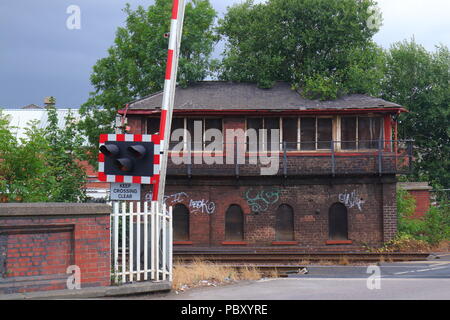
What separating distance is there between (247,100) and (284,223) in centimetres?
541

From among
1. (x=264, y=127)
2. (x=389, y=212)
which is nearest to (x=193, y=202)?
(x=264, y=127)

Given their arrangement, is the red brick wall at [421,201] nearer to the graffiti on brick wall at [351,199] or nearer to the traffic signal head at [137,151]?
the graffiti on brick wall at [351,199]

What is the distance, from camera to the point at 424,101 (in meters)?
36.0

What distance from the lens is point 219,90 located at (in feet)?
87.6

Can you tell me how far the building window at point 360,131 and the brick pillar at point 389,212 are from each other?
185 cm

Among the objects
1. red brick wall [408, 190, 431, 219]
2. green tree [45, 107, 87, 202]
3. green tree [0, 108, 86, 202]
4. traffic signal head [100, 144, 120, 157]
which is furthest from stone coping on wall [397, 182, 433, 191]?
traffic signal head [100, 144, 120, 157]

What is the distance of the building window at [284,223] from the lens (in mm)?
23484

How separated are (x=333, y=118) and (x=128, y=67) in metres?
12.6

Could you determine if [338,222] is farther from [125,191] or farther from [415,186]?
[125,191]

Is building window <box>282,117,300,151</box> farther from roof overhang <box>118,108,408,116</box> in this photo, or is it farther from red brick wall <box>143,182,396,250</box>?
red brick wall <box>143,182,396,250</box>

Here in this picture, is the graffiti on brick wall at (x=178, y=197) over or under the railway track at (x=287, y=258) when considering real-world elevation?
over

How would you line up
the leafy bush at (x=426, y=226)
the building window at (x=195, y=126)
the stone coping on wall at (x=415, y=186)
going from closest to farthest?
the building window at (x=195, y=126)
the leafy bush at (x=426, y=226)
the stone coping on wall at (x=415, y=186)

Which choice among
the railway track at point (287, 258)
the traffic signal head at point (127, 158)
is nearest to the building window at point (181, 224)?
the railway track at point (287, 258)
